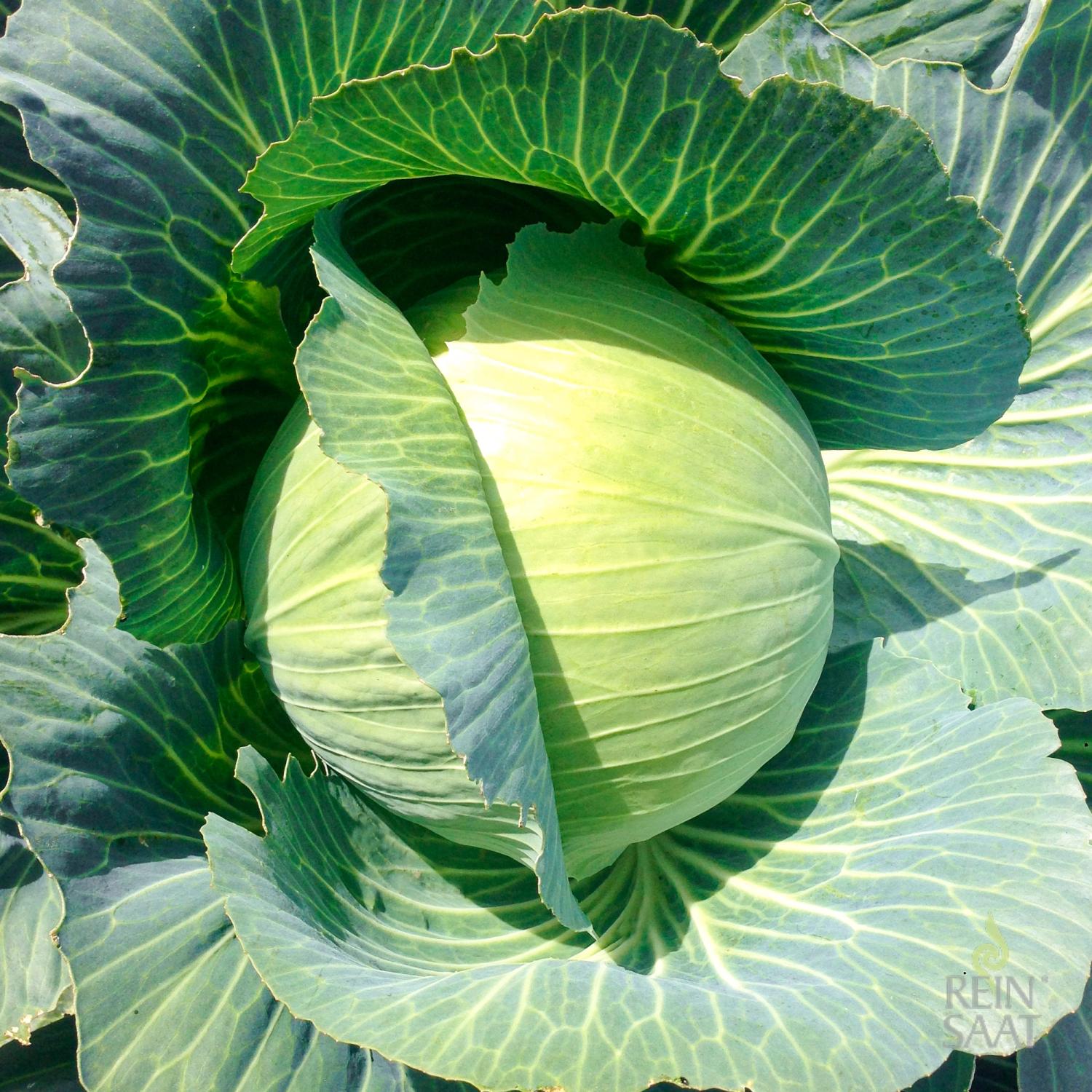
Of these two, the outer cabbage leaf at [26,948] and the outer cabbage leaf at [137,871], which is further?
the outer cabbage leaf at [26,948]

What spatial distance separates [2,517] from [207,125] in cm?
94

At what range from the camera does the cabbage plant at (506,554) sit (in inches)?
53.6

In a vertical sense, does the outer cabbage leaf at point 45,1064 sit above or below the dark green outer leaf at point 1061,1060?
below

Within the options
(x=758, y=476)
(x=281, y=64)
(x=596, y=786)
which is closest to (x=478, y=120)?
(x=281, y=64)

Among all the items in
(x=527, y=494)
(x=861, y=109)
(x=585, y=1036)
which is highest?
(x=861, y=109)

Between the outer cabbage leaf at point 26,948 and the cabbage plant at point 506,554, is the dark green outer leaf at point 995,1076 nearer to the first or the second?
the cabbage plant at point 506,554

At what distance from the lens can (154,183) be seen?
1.54 m

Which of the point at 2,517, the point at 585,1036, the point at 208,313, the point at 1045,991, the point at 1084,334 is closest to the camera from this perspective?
the point at 585,1036

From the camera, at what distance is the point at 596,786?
160 cm

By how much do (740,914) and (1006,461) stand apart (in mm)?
1266

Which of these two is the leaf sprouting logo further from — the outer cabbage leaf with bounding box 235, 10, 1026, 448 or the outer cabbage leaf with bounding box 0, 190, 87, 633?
the outer cabbage leaf with bounding box 0, 190, 87, 633

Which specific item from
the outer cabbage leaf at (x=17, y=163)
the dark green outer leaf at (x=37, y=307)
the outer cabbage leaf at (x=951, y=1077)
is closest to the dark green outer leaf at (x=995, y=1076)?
the outer cabbage leaf at (x=951, y=1077)

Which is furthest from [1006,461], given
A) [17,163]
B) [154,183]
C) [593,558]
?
[17,163]

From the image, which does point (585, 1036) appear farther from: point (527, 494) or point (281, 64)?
point (281, 64)
